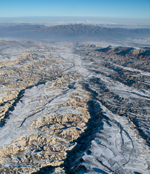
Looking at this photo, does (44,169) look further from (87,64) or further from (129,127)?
(87,64)

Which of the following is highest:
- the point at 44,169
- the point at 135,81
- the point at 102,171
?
the point at 135,81

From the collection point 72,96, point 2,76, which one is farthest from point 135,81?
point 2,76

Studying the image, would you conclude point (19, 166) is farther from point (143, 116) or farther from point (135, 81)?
point (135, 81)

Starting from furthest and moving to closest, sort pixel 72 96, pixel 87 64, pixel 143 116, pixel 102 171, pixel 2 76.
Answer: pixel 87 64 < pixel 2 76 < pixel 72 96 < pixel 143 116 < pixel 102 171

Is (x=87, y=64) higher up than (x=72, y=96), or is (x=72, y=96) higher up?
(x=87, y=64)

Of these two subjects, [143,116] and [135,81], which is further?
[135,81]

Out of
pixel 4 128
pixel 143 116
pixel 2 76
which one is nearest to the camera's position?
pixel 4 128
